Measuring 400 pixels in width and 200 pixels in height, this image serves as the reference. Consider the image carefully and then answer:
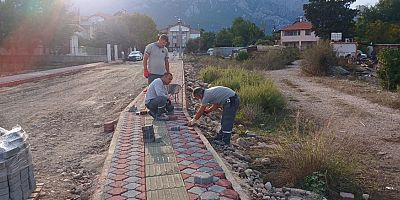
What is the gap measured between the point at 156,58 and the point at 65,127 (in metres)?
2.47

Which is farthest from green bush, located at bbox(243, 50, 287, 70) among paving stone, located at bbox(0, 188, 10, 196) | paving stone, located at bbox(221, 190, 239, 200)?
paving stone, located at bbox(0, 188, 10, 196)

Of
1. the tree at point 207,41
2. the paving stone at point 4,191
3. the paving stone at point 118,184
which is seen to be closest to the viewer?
the paving stone at point 4,191

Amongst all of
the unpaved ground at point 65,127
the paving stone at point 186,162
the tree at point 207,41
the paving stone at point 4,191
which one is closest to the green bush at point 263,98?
the unpaved ground at point 65,127

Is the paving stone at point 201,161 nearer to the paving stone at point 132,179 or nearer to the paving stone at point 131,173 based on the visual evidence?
the paving stone at point 131,173

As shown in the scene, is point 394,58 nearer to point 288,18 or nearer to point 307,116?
point 307,116

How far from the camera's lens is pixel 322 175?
514 centimetres

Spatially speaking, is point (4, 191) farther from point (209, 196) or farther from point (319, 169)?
point (319, 169)

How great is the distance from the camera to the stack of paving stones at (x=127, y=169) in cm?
443

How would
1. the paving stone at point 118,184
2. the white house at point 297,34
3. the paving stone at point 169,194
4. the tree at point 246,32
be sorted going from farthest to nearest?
the white house at point 297,34, the tree at point 246,32, the paving stone at point 118,184, the paving stone at point 169,194

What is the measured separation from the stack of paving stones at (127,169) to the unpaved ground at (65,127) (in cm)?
32

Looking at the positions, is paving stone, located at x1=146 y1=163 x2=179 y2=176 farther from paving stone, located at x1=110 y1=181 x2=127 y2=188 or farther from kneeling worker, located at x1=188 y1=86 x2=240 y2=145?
kneeling worker, located at x1=188 y1=86 x2=240 y2=145

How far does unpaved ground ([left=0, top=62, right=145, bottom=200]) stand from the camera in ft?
18.4

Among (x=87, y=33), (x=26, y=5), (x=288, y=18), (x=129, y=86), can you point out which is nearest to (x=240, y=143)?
(x=129, y=86)

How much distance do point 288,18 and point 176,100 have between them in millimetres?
195450
